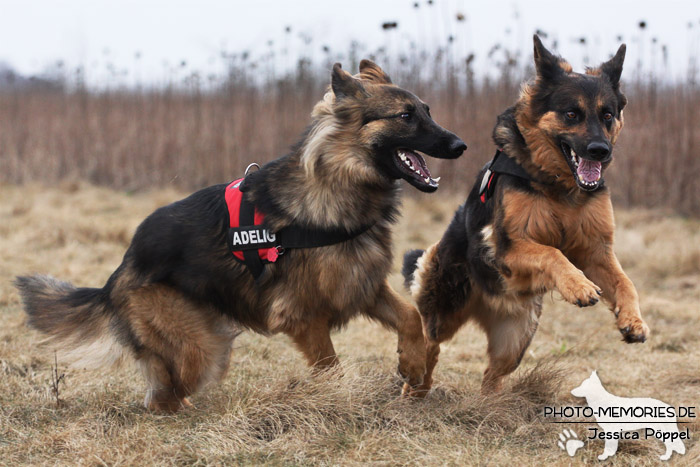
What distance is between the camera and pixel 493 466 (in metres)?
3.18

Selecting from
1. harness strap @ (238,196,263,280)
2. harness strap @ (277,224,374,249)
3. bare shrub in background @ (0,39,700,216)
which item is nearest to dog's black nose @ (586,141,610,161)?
harness strap @ (277,224,374,249)

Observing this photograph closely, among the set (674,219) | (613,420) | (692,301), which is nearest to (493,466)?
(613,420)

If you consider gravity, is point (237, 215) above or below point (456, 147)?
below

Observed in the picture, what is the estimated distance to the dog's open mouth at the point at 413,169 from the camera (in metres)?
3.79

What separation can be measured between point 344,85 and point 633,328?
6.77ft

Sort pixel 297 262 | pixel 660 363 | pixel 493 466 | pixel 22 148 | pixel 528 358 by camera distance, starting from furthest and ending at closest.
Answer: pixel 22 148 → pixel 528 358 → pixel 660 363 → pixel 297 262 → pixel 493 466

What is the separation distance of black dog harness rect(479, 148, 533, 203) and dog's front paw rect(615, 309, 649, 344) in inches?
38.4

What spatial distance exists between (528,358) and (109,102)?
39.2 ft

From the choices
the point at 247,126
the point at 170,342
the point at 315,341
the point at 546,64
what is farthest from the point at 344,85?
the point at 247,126

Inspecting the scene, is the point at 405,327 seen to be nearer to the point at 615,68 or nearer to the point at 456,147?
the point at 456,147

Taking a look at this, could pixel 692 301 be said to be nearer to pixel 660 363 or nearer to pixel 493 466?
pixel 660 363

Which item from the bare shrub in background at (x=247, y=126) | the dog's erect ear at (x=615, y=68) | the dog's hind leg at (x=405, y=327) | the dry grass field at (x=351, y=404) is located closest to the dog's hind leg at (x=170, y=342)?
the dry grass field at (x=351, y=404)

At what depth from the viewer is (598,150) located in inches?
141

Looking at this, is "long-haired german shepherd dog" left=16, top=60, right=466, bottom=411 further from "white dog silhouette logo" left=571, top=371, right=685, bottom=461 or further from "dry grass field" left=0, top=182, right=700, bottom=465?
"white dog silhouette logo" left=571, top=371, right=685, bottom=461
